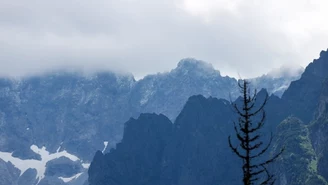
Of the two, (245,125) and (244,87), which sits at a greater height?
(244,87)

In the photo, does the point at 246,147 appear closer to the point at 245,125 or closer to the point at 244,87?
the point at 245,125

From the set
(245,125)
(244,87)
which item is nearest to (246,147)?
(245,125)

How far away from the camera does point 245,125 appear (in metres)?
48.2

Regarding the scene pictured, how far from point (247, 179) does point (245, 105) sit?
5769 mm

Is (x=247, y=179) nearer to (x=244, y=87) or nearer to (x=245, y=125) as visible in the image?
(x=245, y=125)

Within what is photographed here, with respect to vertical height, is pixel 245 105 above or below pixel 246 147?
above

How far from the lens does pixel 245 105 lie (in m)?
48.6

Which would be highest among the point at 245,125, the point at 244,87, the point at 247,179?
the point at 244,87

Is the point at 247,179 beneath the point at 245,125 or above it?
beneath

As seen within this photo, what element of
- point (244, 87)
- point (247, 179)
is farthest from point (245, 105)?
point (247, 179)

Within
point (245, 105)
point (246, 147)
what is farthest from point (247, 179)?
point (245, 105)

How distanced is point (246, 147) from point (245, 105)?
3219 mm

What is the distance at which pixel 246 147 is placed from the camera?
48.0 meters

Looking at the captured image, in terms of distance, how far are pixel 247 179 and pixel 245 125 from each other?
13.8 feet
